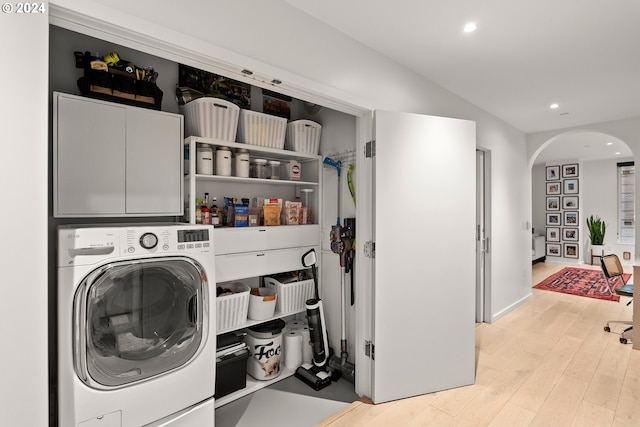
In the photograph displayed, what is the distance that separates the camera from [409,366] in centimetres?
232

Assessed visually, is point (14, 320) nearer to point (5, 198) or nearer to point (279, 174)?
point (5, 198)

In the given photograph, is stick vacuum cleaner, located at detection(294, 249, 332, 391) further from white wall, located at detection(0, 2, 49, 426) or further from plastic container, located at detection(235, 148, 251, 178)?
white wall, located at detection(0, 2, 49, 426)

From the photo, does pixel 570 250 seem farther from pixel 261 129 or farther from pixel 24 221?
pixel 24 221

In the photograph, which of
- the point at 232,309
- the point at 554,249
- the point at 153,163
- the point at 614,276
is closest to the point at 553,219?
the point at 554,249

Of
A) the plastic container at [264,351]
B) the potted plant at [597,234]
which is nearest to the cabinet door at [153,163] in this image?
the plastic container at [264,351]

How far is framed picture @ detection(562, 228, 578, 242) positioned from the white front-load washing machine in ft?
28.5

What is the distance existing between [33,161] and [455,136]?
7.94 feet

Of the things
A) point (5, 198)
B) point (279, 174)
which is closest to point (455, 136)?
point (279, 174)

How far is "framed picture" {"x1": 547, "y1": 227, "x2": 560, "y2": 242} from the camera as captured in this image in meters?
7.87

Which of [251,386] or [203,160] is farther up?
[203,160]

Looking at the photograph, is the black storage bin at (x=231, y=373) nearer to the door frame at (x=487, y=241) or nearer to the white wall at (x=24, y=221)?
the white wall at (x=24, y=221)

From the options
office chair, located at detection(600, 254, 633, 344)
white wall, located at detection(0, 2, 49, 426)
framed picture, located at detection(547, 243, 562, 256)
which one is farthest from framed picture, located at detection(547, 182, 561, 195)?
white wall, located at detection(0, 2, 49, 426)

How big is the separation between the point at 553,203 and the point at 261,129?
8.19 metres

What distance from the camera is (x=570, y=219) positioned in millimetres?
7660
